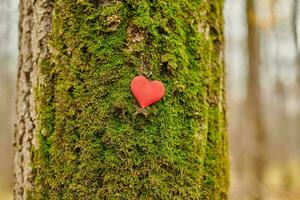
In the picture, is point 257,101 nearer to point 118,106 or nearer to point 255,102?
point 255,102

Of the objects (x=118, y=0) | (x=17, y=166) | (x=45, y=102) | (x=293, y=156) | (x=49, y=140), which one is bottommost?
(x=293, y=156)

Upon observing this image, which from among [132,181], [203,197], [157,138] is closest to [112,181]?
[132,181]

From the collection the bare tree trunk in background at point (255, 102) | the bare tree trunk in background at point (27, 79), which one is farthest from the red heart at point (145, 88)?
the bare tree trunk in background at point (255, 102)

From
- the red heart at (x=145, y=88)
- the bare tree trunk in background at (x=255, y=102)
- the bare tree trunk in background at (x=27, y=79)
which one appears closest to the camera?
the red heart at (x=145, y=88)

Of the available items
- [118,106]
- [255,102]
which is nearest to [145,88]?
[118,106]

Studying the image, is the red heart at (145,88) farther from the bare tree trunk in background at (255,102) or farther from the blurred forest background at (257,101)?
the bare tree trunk in background at (255,102)

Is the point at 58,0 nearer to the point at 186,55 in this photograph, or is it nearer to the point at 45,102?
the point at 45,102
